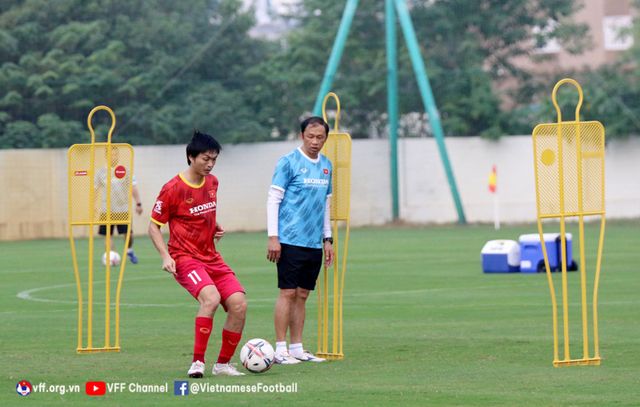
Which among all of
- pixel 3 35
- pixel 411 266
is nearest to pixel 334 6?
pixel 3 35

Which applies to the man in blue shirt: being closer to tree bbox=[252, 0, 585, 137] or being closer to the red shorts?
the red shorts

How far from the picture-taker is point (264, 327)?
1521 centimetres

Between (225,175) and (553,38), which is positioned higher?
(553,38)

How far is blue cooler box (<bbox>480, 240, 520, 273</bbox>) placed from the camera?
23.1 metres

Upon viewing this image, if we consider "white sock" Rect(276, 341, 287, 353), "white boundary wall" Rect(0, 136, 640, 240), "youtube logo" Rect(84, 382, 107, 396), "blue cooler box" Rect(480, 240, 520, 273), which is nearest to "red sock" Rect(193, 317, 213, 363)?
"youtube logo" Rect(84, 382, 107, 396)

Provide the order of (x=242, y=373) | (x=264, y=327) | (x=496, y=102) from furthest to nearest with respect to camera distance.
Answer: (x=496, y=102) < (x=264, y=327) < (x=242, y=373)

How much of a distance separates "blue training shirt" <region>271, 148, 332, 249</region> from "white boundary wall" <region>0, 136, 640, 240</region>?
31.0m

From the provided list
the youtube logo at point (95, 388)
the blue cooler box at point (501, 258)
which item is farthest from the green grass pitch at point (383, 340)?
the blue cooler box at point (501, 258)

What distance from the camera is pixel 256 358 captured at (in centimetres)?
1109

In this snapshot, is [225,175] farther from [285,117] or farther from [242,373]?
[242,373]

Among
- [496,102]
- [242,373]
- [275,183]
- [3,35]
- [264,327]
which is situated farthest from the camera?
[496,102]

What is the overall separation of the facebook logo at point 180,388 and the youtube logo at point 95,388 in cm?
51

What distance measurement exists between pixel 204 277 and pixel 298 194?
1375mm

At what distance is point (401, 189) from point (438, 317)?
2953cm
